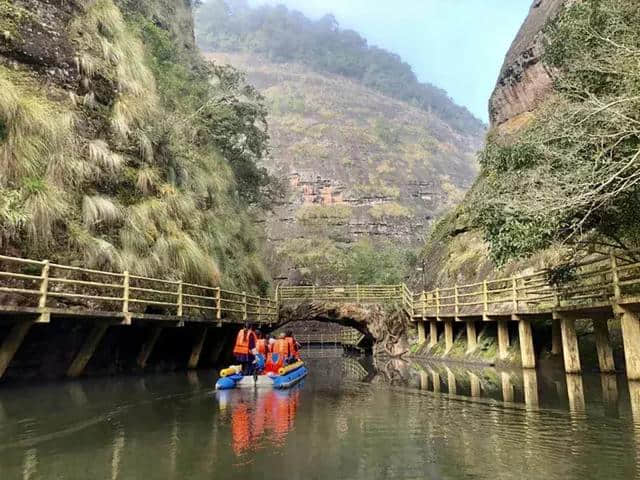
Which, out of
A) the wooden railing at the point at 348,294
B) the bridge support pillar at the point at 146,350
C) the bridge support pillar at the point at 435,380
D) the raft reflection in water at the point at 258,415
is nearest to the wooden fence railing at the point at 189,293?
the bridge support pillar at the point at 146,350

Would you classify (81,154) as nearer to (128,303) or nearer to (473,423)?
(128,303)

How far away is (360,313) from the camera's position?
26.8m

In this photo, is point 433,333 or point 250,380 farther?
point 433,333

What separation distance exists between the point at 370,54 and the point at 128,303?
160 meters

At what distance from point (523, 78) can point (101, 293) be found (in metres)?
25.0

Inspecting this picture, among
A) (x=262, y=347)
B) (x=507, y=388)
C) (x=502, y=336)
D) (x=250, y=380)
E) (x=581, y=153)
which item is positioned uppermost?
(x=581, y=153)

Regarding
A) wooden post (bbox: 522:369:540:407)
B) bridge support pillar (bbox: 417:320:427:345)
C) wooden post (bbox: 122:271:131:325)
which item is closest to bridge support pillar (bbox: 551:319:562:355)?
wooden post (bbox: 522:369:540:407)

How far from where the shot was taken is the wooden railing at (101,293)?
1014 cm

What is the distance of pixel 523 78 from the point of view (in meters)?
28.8

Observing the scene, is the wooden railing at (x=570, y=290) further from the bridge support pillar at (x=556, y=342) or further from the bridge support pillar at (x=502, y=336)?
the bridge support pillar at (x=556, y=342)

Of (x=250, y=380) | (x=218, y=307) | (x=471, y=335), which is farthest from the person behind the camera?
(x=471, y=335)

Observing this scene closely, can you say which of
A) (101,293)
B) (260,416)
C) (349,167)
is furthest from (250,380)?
(349,167)

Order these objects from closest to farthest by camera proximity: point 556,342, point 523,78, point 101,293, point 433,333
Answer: point 101,293 → point 556,342 → point 433,333 → point 523,78

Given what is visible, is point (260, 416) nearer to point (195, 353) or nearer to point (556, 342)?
point (195, 353)
